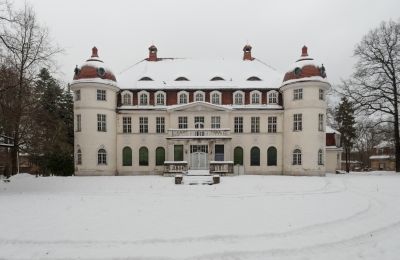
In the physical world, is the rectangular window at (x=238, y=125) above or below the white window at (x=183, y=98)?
below

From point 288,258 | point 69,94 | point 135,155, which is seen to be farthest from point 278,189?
point 69,94

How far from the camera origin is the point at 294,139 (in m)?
27.9

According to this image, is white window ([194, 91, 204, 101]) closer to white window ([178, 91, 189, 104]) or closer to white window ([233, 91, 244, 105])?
white window ([178, 91, 189, 104])

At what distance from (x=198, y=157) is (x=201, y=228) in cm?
1912

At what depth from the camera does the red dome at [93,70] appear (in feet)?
90.2

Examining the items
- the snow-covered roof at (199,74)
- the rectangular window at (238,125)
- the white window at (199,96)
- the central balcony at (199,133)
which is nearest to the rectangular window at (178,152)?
the central balcony at (199,133)

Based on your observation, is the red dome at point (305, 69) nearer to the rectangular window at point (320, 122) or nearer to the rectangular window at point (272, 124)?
the rectangular window at point (320, 122)

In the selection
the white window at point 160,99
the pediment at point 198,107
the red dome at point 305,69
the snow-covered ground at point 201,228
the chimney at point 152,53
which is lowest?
the snow-covered ground at point 201,228

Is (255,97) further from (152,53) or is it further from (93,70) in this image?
(93,70)

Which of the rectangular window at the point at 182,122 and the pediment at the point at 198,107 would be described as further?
the rectangular window at the point at 182,122

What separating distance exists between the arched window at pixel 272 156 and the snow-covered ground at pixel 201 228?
47.7ft

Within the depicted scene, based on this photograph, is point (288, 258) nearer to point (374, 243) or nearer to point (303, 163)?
point (374, 243)

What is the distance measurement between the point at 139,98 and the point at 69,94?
34.1ft

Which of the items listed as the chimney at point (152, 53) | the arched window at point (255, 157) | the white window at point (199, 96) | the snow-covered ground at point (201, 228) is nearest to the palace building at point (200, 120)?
the arched window at point (255, 157)
